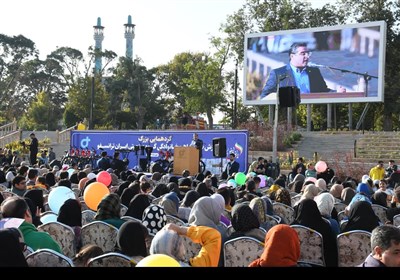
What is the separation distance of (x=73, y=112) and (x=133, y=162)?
28.1 m

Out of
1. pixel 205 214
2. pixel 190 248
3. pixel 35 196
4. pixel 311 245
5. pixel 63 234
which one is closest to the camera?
pixel 205 214

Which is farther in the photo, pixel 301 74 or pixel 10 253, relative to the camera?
pixel 301 74

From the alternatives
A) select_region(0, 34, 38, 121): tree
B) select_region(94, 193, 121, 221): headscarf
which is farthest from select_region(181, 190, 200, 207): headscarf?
select_region(0, 34, 38, 121): tree

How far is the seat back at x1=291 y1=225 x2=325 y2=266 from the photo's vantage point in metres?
5.80

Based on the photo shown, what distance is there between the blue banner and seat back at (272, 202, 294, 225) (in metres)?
13.2

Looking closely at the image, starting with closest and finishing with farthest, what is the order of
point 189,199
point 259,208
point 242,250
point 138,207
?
point 242,250 < point 259,208 < point 138,207 < point 189,199

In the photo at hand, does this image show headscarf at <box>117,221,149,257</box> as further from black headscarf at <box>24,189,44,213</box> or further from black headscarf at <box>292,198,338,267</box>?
black headscarf at <box>24,189,44,213</box>

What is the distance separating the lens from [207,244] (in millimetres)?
4652

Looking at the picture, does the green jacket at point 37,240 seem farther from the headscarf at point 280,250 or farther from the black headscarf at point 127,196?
the black headscarf at point 127,196

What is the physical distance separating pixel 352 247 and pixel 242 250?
1.29m

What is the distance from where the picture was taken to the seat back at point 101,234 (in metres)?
5.68

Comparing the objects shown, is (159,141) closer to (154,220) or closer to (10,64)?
(154,220)

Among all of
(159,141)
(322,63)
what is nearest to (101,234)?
(159,141)

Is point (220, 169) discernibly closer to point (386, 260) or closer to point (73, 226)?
point (73, 226)
